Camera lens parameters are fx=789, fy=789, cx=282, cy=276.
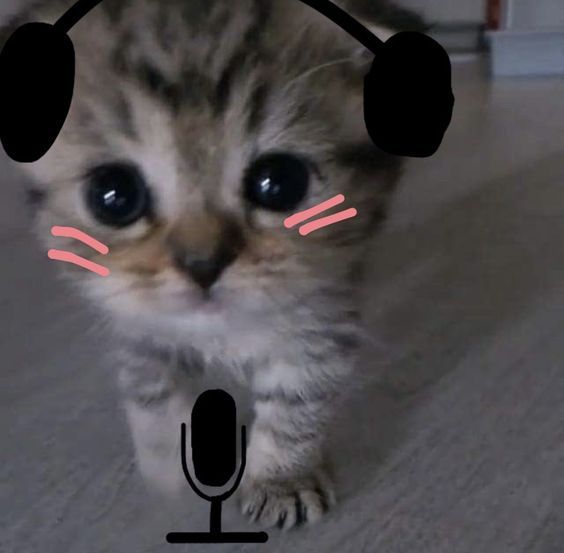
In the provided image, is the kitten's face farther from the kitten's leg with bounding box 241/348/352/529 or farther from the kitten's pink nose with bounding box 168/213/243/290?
the kitten's leg with bounding box 241/348/352/529

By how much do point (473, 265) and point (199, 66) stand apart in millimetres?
474

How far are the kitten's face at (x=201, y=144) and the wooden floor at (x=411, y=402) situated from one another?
0.09 m

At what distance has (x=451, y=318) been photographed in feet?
2.24

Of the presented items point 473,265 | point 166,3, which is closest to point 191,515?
point 166,3

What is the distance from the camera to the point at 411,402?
1.88 feet

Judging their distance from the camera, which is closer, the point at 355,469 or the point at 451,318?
the point at 355,469

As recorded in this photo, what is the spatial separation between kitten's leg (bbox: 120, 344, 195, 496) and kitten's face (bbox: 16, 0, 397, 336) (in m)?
0.12

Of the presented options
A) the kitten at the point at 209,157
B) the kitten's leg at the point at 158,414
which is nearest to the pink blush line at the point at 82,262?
the kitten at the point at 209,157

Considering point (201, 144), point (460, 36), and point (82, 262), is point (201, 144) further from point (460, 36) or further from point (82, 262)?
point (460, 36)

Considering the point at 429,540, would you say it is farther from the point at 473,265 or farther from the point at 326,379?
the point at 473,265

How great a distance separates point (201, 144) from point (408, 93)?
0.08m

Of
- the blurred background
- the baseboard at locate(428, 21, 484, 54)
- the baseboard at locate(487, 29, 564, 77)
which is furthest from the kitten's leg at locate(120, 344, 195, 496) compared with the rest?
the baseboard at locate(487, 29, 564, 77)

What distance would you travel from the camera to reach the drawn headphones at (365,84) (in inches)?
12.2

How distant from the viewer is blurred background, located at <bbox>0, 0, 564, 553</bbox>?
0.45m
